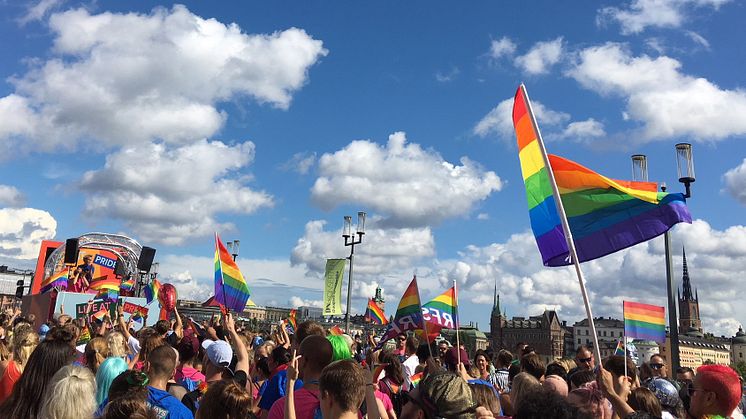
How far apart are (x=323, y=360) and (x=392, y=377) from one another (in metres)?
2.47

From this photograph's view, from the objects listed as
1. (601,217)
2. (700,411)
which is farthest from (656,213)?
(700,411)

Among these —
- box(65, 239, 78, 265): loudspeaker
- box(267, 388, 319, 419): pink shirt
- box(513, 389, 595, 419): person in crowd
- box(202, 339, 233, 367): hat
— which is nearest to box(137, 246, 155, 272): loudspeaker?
box(65, 239, 78, 265): loudspeaker

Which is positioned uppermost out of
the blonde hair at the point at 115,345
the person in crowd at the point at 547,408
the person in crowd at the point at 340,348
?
the person in crowd at the point at 340,348

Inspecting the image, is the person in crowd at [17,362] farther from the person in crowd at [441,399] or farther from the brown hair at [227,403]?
the person in crowd at [441,399]

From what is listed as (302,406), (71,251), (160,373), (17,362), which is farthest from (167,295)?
(71,251)

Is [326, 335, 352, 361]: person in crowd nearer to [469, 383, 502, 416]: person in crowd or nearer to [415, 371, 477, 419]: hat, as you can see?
[469, 383, 502, 416]: person in crowd

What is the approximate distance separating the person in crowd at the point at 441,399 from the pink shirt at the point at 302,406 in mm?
1212

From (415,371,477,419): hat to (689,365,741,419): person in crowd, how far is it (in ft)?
6.74

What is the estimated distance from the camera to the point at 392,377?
7273 millimetres

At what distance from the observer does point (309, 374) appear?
5027 millimetres

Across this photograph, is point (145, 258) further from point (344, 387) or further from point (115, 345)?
point (344, 387)

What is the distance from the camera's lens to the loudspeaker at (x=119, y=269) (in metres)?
41.8

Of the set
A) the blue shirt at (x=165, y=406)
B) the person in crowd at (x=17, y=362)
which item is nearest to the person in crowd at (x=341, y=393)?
the blue shirt at (x=165, y=406)

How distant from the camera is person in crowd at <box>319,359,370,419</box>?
401 cm
